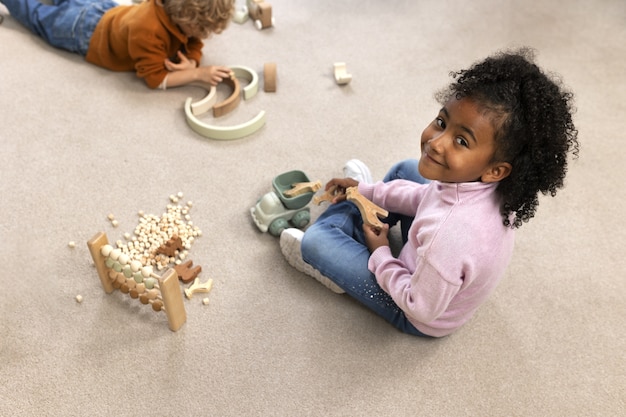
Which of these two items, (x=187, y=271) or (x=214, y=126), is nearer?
(x=187, y=271)

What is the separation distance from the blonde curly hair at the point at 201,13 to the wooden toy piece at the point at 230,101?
0.52 ft

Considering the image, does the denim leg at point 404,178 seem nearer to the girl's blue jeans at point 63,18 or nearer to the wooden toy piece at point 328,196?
the wooden toy piece at point 328,196

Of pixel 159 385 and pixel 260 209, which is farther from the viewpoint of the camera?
pixel 260 209

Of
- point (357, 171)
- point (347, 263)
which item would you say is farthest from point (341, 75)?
point (347, 263)

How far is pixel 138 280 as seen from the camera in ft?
3.70

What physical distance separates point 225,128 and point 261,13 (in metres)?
0.61

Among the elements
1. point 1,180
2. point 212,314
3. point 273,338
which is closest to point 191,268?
point 212,314

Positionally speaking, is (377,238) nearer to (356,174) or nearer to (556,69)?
(356,174)

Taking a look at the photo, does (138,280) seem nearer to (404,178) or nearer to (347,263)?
(347,263)

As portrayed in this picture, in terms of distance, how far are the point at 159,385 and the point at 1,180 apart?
72 centimetres

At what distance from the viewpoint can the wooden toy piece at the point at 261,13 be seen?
1.97m

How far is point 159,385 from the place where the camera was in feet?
3.58

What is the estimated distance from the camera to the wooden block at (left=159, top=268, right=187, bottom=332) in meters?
1.05

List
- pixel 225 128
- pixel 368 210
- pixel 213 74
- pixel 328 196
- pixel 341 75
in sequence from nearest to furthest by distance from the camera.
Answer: pixel 368 210 → pixel 328 196 → pixel 225 128 → pixel 213 74 → pixel 341 75
